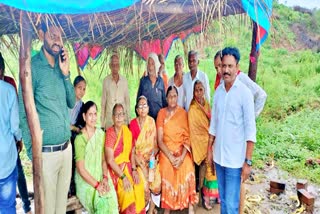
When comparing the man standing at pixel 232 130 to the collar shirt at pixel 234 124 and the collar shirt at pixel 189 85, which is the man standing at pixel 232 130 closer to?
the collar shirt at pixel 234 124

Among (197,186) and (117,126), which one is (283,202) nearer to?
(197,186)

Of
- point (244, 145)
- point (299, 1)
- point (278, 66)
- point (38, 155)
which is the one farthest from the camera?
point (299, 1)

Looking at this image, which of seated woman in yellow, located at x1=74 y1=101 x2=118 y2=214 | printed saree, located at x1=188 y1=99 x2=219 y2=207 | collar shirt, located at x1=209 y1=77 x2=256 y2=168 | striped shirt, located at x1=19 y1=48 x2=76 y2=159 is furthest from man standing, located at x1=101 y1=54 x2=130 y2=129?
collar shirt, located at x1=209 y1=77 x2=256 y2=168

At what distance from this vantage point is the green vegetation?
16.5ft

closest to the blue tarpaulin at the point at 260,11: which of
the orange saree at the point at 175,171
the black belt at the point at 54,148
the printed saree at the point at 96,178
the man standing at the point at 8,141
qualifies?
the orange saree at the point at 175,171

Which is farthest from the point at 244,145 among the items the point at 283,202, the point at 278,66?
the point at 278,66

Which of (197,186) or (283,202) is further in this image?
(283,202)

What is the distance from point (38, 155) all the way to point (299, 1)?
18.9 metres

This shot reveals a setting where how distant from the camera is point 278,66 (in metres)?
14.2

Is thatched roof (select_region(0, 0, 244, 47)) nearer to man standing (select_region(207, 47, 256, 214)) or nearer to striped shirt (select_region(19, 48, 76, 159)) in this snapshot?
striped shirt (select_region(19, 48, 76, 159))

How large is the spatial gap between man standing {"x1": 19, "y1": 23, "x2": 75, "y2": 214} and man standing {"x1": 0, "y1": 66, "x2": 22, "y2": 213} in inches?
3.2

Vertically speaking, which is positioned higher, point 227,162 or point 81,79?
point 81,79

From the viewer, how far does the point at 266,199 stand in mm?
5465

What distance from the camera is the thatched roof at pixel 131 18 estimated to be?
2972 mm
